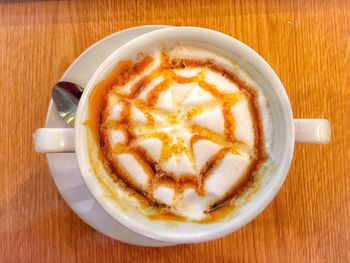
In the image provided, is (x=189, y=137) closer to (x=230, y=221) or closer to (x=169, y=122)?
(x=169, y=122)

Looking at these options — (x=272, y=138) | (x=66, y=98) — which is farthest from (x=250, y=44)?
(x=66, y=98)

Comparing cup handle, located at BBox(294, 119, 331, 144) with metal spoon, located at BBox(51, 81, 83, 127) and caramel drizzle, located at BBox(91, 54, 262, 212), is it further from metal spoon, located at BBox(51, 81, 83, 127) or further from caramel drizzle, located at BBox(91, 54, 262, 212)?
metal spoon, located at BBox(51, 81, 83, 127)

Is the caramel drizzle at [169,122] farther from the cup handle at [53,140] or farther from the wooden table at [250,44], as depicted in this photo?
the wooden table at [250,44]

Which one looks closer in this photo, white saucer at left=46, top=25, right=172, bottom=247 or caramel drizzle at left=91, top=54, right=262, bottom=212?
caramel drizzle at left=91, top=54, right=262, bottom=212

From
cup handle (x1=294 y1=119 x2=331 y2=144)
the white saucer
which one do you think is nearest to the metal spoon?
the white saucer

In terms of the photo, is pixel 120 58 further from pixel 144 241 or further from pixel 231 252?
pixel 231 252

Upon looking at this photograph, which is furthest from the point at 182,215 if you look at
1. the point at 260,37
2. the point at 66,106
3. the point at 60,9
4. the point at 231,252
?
the point at 60,9

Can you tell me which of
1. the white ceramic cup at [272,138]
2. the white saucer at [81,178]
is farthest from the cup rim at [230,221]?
the white saucer at [81,178]
